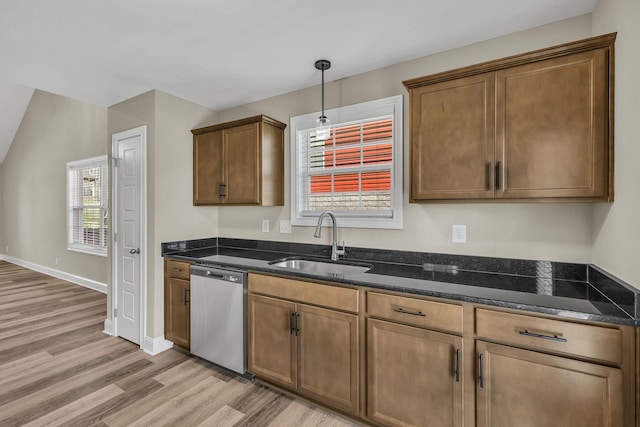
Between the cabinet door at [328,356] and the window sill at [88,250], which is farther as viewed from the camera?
the window sill at [88,250]

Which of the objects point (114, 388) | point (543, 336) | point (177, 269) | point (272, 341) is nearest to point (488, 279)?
point (543, 336)

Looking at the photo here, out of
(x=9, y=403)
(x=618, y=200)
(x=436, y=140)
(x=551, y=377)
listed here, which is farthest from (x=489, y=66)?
(x=9, y=403)

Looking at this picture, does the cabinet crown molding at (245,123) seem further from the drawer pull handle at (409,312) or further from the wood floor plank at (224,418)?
the wood floor plank at (224,418)

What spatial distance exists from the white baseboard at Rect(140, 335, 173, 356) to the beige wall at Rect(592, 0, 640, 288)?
134 inches

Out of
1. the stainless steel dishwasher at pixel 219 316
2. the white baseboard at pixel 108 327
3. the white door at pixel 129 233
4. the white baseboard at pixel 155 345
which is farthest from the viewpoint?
the white baseboard at pixel 108 327

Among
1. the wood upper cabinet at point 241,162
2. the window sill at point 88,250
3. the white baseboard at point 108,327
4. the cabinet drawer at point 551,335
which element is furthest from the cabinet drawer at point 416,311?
the window sill at point 88,250

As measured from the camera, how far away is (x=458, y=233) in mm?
2178

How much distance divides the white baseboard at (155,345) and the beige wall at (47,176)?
247cm

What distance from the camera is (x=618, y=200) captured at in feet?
4.78

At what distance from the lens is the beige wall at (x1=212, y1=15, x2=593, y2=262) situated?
6.15ft

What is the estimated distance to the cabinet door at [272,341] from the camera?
2.15m

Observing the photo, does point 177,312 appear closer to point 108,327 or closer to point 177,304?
point 177,304

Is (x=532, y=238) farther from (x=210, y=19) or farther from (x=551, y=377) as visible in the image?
(x=210, y=19)

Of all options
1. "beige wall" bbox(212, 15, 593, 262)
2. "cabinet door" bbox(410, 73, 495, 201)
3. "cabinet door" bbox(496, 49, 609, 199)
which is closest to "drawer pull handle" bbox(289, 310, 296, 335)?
"beige wall" bbox(212, 15, 593, 262)
